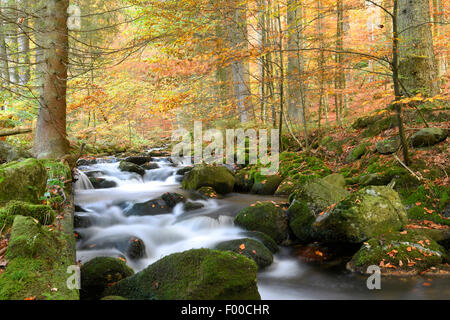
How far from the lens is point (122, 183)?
984 cm

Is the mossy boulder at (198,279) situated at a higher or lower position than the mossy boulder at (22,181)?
lower

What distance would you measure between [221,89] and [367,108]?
6324 millimetres

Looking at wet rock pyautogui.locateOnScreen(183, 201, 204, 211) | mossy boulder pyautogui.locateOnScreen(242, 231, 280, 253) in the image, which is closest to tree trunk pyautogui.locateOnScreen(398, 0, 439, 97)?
mossy boulder pyautogui.locateOnScreen(242, 231, 280, 253)

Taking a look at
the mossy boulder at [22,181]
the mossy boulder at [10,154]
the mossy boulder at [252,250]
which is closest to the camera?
the mossy boulder at [22,181]

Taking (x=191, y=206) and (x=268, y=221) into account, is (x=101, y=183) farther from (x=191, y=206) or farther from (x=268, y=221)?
(x=268, y=221)

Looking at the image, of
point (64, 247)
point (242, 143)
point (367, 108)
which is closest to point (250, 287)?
point (64, 247)

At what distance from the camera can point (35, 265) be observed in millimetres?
2439

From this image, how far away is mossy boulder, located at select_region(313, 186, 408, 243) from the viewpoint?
478 cm

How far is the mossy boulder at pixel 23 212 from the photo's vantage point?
3.11 m

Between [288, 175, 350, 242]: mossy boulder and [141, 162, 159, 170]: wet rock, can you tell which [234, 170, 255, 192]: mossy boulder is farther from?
[141, 162, 159, 170]: wet rock

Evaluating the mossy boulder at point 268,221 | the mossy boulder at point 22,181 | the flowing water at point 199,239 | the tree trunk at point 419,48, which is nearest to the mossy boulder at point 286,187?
the flowing water at point 199,239

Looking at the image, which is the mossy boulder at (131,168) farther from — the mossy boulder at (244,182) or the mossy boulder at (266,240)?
the mossy boulder at (266,240)

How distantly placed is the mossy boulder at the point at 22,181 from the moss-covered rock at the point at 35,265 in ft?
3.45

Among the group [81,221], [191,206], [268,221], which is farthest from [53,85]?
[268,221]
